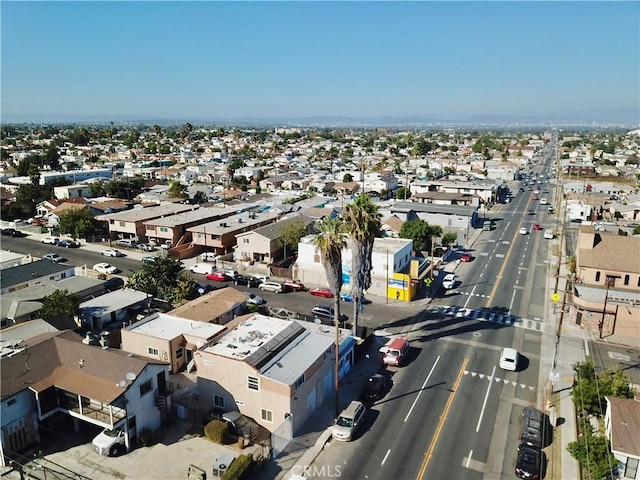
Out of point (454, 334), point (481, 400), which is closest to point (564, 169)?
point (454, 334)

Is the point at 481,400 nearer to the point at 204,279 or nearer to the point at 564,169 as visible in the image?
the point at 204,279

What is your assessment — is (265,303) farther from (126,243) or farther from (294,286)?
(126,243)

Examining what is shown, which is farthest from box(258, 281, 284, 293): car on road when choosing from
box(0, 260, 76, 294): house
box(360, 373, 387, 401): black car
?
box(360, 373, 387, 401): black car

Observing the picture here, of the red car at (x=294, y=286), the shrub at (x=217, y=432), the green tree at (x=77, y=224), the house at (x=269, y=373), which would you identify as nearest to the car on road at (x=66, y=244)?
the green tree at (x=77, y=224)

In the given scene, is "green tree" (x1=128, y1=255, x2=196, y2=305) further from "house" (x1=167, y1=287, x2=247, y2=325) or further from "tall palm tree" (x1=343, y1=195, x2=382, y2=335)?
"tall palm tree" (x1=343, y1=195, x2=382, y2=335)
